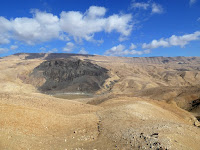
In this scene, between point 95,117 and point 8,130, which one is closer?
point 8,130

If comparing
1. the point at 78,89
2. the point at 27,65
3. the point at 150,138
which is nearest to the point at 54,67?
the point at 27,65

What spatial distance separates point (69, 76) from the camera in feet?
338

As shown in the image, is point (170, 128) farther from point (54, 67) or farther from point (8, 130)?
point (54, 67)

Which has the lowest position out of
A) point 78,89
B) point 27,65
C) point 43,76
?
point 78,89

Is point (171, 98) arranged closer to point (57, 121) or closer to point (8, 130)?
point (57, 121)

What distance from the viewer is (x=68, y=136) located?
→ 12.0 meters

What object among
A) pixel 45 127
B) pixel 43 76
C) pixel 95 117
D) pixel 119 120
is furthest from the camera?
pixel 43 76

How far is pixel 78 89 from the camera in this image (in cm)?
8925

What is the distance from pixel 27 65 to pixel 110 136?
106 metres

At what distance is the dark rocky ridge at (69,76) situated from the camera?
299 ft

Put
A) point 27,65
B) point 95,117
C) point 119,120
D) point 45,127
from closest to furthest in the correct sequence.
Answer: point 45,127, point 119,120, point 95,117, point 27,65

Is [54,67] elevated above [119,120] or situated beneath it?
elevated above

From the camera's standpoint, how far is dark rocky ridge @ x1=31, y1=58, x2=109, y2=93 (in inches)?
3583

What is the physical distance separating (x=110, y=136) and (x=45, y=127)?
505 cm
